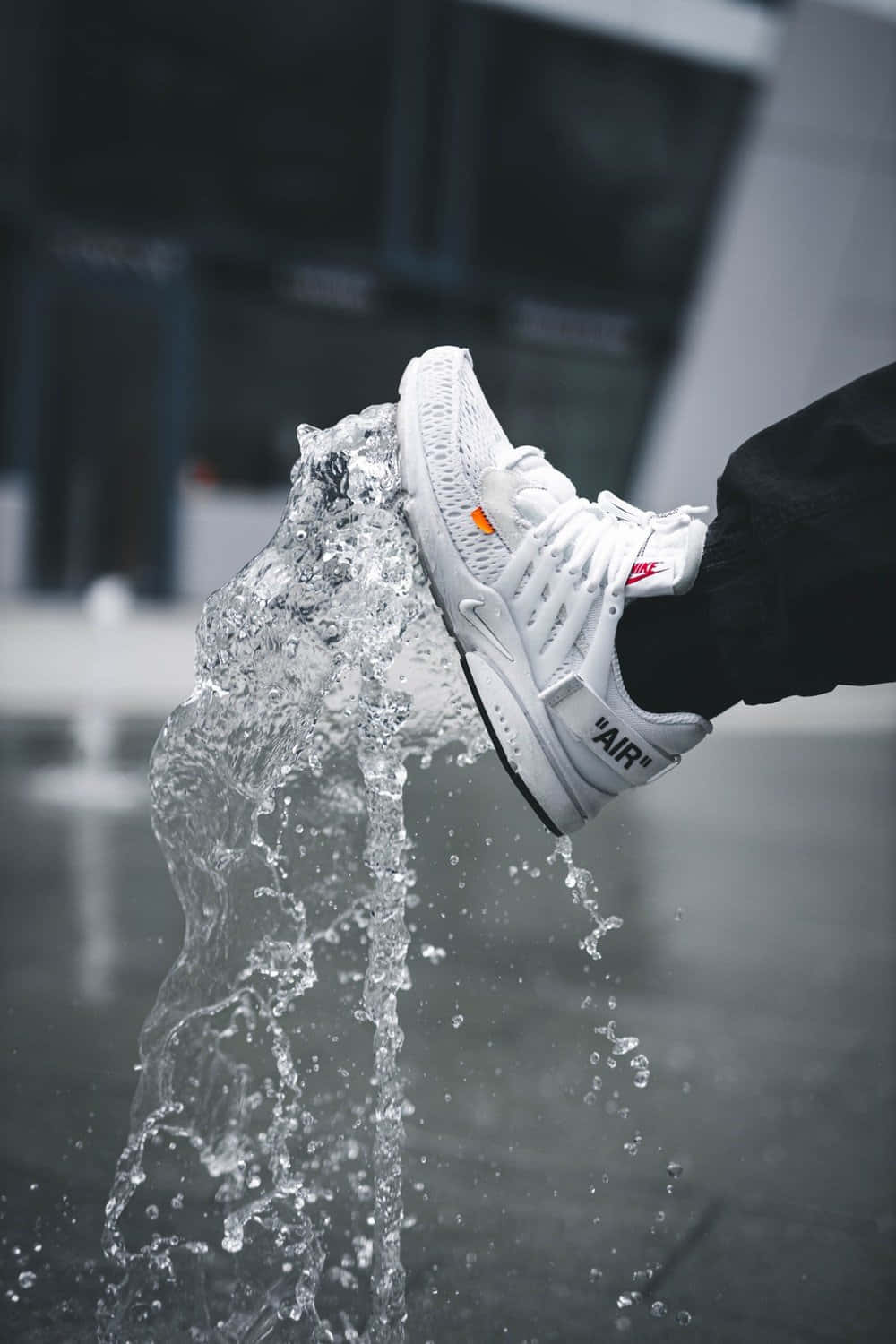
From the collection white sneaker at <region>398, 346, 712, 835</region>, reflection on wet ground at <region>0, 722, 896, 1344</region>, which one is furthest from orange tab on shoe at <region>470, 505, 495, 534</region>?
reflection on wet ground at <region>0, 722, 896, 1344</region>

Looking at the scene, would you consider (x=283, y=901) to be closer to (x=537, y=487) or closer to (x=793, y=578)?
(x=537, y=487)

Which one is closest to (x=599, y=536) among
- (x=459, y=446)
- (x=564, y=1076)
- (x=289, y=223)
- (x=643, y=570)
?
(x=643, y=570)

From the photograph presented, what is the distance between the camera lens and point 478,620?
1634 mm

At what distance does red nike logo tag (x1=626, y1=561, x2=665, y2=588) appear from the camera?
4.98 feet

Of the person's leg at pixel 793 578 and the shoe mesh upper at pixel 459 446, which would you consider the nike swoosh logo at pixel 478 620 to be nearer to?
the shoe mesh upper at pixel 459 446

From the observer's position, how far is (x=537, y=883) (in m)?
3.30

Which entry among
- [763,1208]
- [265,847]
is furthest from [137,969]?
[763,1208]

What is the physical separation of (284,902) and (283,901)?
0.09ft

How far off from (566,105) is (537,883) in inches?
415

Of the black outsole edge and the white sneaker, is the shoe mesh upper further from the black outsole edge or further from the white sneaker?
the black outsole edge

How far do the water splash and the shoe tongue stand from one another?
17cm

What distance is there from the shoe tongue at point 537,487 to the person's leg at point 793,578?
181 millimetres

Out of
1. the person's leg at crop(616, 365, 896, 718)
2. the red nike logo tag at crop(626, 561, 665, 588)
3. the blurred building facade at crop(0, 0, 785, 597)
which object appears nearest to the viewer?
the person's leg at crop(616, 365, 896, 718)

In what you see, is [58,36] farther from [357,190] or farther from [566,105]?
[566,105]
